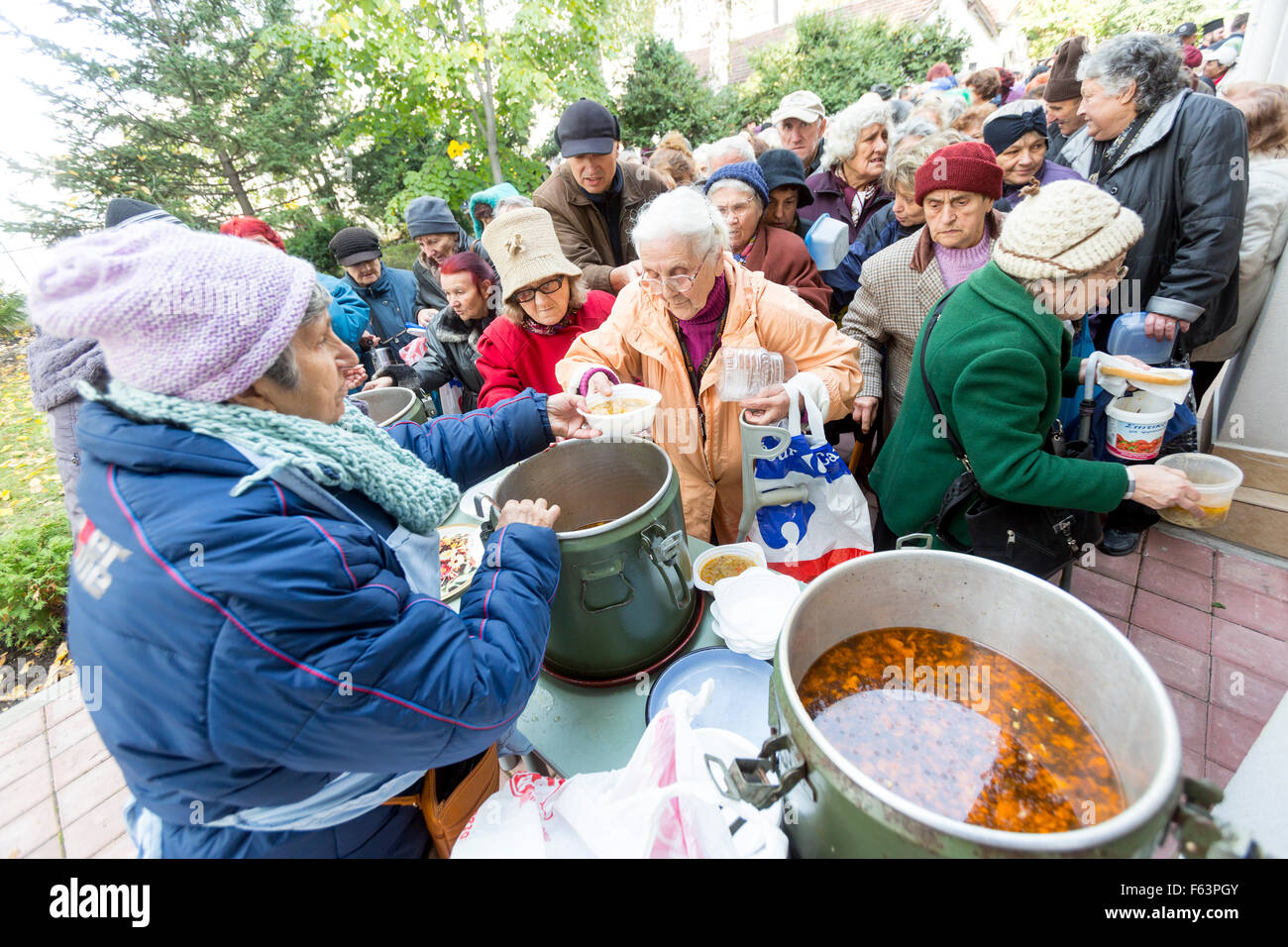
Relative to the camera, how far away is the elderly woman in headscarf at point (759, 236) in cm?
344

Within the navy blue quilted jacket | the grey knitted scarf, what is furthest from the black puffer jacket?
the navy blue quilted jacket

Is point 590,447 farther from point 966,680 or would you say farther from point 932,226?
point 932,226

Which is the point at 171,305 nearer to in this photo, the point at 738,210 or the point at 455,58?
the point at 738,210

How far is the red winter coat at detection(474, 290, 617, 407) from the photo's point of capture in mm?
2920

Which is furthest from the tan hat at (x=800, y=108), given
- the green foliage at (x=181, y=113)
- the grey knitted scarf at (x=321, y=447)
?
the green foliage at (x=181, y=113)

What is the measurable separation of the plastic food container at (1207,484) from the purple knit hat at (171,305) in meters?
2.61

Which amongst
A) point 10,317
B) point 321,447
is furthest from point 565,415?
point 10,317

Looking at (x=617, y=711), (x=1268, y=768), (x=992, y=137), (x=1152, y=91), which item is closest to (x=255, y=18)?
(x=992, y=137)

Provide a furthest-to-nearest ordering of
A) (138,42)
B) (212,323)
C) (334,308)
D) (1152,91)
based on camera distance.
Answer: (138,42) < (334,308) < (1152,91) < (212,323)

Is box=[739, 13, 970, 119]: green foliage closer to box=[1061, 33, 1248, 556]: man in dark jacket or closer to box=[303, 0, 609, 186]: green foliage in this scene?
box=[303, 0, 609, 186]: green foliage

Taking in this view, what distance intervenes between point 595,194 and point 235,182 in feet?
31.1

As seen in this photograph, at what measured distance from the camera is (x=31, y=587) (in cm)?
411

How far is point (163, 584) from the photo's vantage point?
860 millimetres
